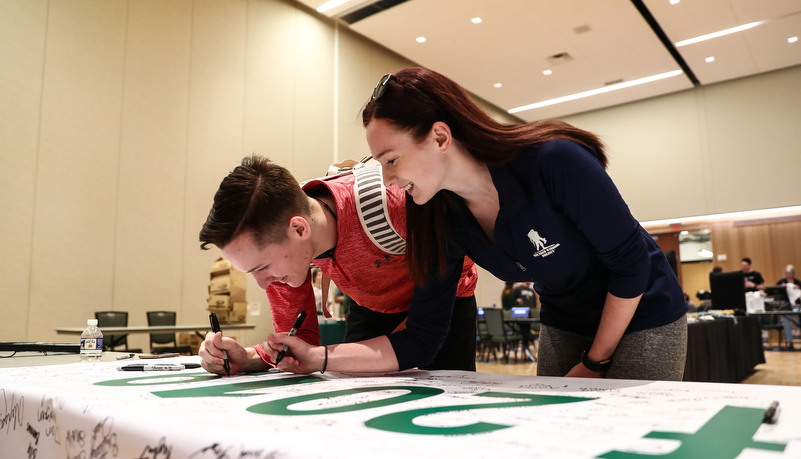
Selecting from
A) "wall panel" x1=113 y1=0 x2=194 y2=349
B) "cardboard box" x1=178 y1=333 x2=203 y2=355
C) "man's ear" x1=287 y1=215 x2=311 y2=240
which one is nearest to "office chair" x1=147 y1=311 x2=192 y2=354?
"cardboard box" x1=178 y1=333 x2=203 y2=355

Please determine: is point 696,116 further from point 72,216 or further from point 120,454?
point 120,454

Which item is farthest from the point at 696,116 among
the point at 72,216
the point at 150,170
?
the point at 72,216

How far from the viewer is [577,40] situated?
8.48 meters

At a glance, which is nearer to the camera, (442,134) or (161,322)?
(442,134)

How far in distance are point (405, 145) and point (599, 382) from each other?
0.56 m

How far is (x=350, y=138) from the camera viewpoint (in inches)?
341

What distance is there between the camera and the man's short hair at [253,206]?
1.15m

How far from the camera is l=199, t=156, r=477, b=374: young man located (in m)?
1.16

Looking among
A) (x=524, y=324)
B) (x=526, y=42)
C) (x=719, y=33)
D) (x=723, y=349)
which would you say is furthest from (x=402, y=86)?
(x=719, y=33)

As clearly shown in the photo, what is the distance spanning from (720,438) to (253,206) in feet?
3.07

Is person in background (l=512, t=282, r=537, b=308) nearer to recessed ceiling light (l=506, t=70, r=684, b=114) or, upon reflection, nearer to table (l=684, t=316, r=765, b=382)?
table (l=684, t=316, r=765, b=382)

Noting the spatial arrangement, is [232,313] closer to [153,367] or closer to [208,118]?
[208,118]

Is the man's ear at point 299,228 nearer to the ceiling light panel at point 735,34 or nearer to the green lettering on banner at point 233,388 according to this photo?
the green lettering on banner at point 233,388

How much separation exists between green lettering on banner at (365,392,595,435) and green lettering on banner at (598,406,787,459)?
14 cm
